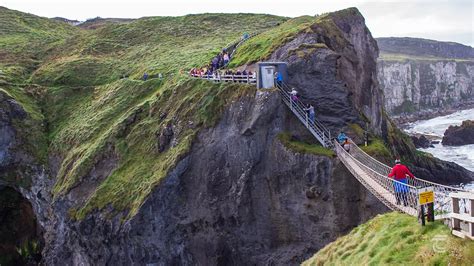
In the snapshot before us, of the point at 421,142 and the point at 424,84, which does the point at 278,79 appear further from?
the point at 424,84

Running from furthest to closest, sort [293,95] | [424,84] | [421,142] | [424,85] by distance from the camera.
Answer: [424,84] → [424,85] → [421,142] → [293,95]

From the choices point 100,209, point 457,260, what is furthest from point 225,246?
point 457,260

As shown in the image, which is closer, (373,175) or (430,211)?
(430,211)

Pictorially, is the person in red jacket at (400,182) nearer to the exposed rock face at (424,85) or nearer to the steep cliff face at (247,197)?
the steep cliff face at (247,197)

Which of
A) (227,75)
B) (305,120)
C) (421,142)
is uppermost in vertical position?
(227,75)

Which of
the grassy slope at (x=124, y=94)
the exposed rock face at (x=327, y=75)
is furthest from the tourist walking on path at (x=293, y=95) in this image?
the grassy slope at (x=124, y=94)

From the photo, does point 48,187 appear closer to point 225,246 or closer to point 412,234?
point 225,246

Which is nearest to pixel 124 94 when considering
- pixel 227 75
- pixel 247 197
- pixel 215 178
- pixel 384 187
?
pixel 227 75
